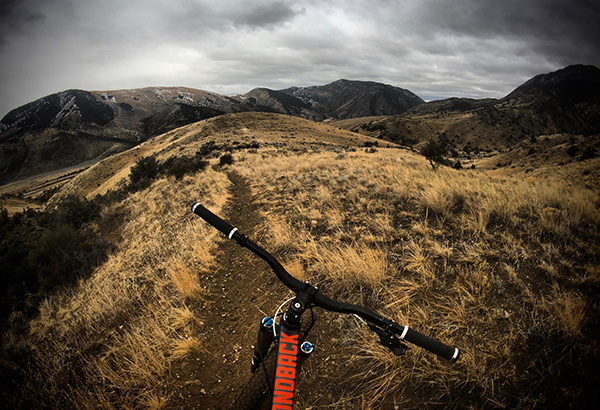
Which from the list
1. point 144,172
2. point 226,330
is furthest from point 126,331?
point 144,172

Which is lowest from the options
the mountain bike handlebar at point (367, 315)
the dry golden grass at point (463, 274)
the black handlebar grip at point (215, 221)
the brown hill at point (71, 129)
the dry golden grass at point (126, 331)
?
the dry golden grass at point (126, 331)

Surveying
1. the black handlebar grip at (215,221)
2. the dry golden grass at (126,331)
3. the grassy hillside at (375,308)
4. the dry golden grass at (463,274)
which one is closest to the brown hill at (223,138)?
the dry golden grass at (126,331)

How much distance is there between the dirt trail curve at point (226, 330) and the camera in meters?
2.75

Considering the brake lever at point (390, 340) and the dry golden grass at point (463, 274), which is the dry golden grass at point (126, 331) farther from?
the brake lever at point (390, 340)

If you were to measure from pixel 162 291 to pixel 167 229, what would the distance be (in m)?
4.67

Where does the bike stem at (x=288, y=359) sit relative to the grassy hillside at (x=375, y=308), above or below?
above

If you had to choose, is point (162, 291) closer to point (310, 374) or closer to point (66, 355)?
point (66, 355)

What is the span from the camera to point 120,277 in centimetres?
638

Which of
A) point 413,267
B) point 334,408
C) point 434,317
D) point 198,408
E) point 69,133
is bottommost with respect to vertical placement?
point 198,408

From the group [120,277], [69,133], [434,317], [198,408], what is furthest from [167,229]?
[69,133]

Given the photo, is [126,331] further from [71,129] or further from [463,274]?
[71,129]

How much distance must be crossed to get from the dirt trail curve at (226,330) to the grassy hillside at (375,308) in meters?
0.02

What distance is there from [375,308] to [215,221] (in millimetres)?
2492

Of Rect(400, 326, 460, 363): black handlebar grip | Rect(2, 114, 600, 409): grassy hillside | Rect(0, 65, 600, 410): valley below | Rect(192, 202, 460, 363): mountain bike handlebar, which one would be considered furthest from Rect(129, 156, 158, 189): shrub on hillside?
Rect(400, 326, 460, 363): black handlebar grip
